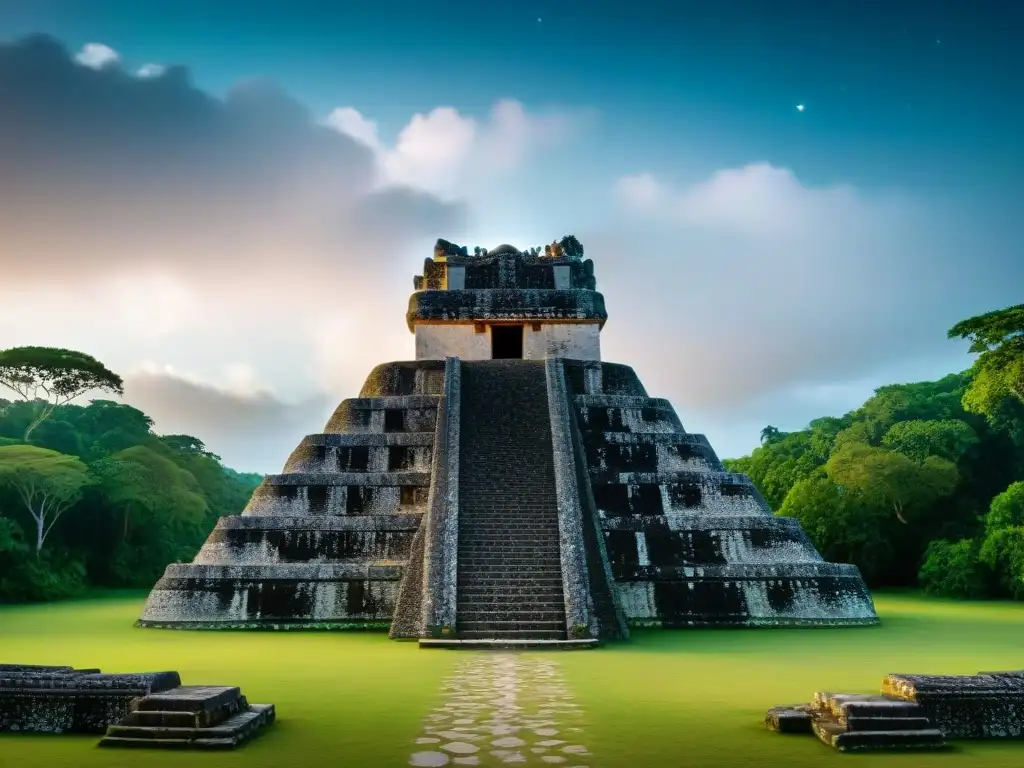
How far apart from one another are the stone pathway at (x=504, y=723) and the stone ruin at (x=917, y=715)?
140cm

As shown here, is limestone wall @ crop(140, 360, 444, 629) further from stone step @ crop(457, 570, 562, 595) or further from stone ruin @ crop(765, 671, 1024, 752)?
stone ruin @ crop(765, 671, 1024, 752)

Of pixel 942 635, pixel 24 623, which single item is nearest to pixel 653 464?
pixel 942 635

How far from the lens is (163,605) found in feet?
41.3

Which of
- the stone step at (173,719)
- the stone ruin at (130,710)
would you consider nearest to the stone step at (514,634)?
the stone ruin at (130,710)

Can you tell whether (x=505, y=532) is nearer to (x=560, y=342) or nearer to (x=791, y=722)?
(x=560, y=342)

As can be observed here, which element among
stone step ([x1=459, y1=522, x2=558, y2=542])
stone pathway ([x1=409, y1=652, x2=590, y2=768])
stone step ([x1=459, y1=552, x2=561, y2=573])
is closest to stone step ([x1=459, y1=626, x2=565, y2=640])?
stone step ([x1=459, y1=552, x2=561, y2=573])

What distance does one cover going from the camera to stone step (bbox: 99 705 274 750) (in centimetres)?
497

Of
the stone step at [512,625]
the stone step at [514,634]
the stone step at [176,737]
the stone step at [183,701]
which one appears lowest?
the stone step at [176,737]

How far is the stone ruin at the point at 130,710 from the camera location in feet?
16.6

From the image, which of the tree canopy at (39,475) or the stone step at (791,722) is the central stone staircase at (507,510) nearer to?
the stone step at (791,722)

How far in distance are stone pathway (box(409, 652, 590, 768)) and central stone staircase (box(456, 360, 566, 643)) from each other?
102 inches

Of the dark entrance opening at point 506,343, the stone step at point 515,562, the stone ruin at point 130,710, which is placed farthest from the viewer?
the dark entrance opening at point 506,343

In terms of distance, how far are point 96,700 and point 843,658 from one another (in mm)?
Result: 7009

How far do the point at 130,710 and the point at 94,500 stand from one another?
25022 millimetres
